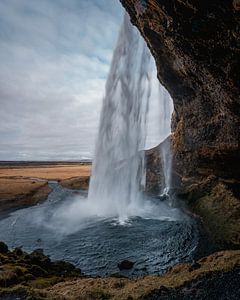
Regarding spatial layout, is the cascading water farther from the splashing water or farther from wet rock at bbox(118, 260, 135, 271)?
wet rock at bbox(118, 260, 135, 271)

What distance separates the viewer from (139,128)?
40906mm

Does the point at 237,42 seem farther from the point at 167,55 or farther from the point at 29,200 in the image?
the point at 29,200

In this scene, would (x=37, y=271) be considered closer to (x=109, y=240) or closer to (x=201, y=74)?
(x=109, y=240)

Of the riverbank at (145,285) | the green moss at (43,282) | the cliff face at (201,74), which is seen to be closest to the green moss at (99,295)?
the riverbank at (145,285)

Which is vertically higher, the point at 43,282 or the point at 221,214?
the point at 221,214

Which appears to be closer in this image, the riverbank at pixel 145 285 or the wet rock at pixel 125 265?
the riverbank at pixel 145 285

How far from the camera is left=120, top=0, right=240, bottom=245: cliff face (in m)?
14.6

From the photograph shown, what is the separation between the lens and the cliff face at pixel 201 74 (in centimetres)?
1462

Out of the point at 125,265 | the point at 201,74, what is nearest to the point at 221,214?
the point at 125,265

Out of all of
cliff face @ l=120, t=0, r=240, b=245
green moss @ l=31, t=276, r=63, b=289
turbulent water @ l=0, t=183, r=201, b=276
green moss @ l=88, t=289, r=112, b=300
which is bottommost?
turbulent water @ l=0, t=183, r=201, b=276

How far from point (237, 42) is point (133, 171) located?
29068 mm

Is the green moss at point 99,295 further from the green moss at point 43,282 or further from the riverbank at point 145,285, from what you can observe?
the green moss at point 43,282

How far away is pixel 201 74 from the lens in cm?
2067

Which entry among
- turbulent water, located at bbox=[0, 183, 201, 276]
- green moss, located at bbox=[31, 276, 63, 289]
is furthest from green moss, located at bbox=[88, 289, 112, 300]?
turbulent water, located at bbox=[0, 183, 201, 276]
